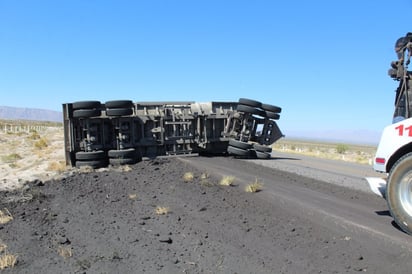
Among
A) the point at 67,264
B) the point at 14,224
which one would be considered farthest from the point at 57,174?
the point at 67,264

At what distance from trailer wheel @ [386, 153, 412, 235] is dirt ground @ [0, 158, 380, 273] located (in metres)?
0.93

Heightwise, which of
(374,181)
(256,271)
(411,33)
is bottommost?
(256,271)

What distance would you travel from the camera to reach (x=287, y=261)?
5.75 meters

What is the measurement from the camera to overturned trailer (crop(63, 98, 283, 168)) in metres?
14.5

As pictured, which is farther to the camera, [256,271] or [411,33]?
[411,33]

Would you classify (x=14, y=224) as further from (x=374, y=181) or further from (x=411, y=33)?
(x=411, y=33)

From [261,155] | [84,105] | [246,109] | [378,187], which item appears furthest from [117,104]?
[378,187]

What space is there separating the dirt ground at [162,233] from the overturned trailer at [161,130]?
3.71 m

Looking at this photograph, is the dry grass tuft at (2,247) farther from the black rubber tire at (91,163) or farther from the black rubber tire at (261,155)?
the black rubber tire at (261,155)

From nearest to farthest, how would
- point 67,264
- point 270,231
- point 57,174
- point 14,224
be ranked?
point 67,264 < point 270,231 < point 14,224 < point 57,174

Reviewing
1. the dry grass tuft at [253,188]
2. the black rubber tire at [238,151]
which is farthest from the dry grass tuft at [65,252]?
the black rubber tire at [238,151]

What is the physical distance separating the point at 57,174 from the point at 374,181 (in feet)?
31.9

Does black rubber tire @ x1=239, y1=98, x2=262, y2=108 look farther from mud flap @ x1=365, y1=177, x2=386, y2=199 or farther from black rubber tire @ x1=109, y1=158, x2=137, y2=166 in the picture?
mud flap @ x1=365, y1=177, x2=386, y2=199

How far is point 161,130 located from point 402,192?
36.6 feet
